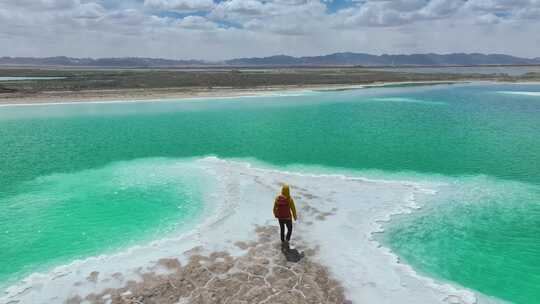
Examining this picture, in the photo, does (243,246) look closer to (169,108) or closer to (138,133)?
(138,133)

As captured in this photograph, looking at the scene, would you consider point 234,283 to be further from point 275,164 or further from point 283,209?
point 275,164

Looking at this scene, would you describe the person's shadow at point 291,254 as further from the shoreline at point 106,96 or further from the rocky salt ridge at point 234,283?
the shoreline at point 106,96

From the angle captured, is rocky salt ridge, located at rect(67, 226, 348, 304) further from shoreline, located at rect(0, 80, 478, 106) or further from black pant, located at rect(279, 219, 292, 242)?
shoreline, located at rect(0, 80, 478, 106)

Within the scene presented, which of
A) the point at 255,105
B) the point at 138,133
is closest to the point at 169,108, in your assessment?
the point at 255,105

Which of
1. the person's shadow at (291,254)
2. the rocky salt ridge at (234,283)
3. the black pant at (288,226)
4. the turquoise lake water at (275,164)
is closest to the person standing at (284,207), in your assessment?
the black pant at (288,226)

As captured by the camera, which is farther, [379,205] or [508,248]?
[379,205]

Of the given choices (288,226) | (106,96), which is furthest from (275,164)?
(106,96)
